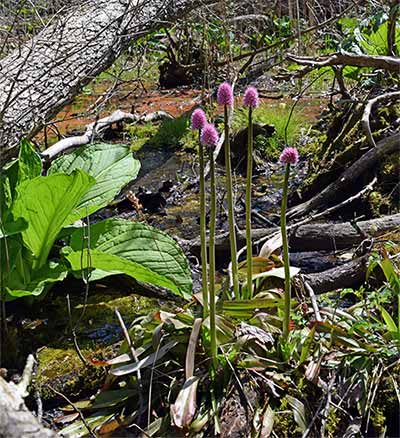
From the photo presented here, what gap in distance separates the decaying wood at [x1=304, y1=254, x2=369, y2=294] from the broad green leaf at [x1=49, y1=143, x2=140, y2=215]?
30.2 inches

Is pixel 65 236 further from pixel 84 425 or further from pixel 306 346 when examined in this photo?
pixel 306 346

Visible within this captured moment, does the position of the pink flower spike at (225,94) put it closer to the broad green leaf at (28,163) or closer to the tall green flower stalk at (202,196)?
the tall green flower stalk at (202,196)

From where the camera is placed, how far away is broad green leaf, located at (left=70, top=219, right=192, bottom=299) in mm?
1958

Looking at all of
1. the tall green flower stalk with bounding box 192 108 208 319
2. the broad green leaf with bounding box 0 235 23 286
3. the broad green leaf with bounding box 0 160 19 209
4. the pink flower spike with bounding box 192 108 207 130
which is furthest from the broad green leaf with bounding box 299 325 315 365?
the broad green leaf with bounding box 0 160 19 209

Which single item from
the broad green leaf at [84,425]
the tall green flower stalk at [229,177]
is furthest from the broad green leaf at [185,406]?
the tall green flower stalk at [229,177]

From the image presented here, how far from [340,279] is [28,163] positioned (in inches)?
47.0

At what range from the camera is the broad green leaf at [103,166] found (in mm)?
2264

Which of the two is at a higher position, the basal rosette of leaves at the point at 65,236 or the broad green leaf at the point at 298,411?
the basal rosette of leaves at the point at 65,236

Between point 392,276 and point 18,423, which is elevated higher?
point 18,423

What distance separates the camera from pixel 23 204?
200 cm

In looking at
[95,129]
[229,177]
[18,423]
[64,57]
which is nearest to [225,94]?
[229,177]

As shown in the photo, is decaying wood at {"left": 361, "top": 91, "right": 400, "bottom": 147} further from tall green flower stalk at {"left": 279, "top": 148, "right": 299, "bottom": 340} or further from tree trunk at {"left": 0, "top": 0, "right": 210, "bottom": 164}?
tall green flower stalk at {"left": 279, "top": 148, "right": 299, "bottom": 340}

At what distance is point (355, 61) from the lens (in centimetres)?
327

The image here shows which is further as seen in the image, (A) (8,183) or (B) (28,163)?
(B) (28,163)
